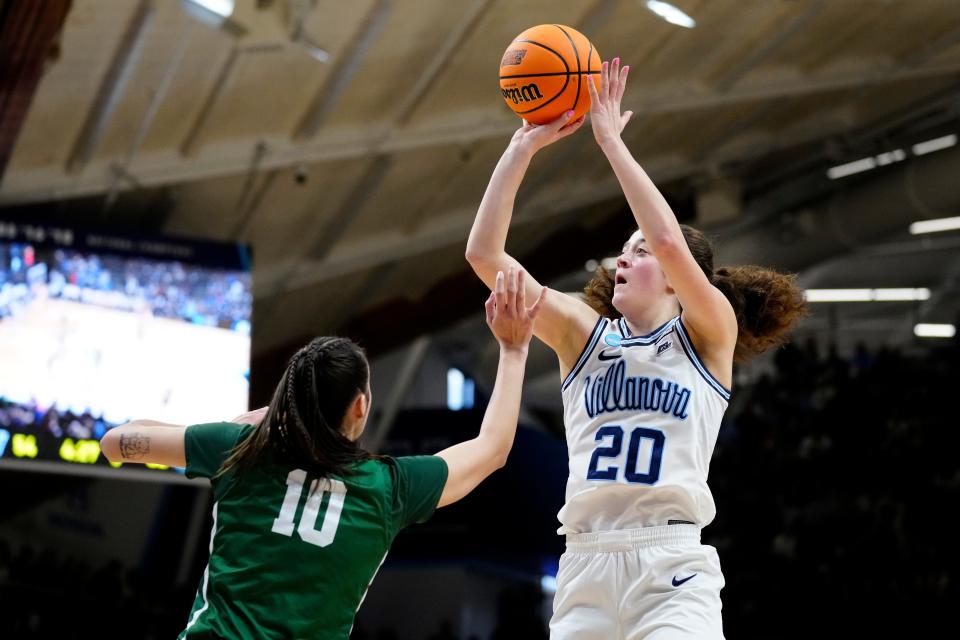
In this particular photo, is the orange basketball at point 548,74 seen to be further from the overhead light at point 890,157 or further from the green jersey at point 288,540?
the overhead light at point 890,157

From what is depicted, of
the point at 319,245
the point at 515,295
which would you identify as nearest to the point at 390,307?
the point at 319,245

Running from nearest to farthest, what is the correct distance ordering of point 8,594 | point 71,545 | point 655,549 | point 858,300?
1. point 655,549
2. point 8,594
3. point 71,545
4. point 858,300

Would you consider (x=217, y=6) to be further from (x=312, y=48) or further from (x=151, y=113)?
(x=151, y=113)

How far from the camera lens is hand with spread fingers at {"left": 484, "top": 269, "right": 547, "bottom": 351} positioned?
313 cm

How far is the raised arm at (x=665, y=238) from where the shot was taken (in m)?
3.68

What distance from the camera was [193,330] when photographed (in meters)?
10.4

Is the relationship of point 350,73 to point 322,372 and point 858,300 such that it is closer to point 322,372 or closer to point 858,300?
point 322,372

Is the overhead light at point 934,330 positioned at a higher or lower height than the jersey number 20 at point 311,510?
higher

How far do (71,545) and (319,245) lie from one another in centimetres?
669

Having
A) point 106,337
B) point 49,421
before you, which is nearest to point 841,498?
point 106,337

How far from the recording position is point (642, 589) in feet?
11.8

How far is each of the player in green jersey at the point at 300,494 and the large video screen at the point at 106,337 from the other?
23.0 ft

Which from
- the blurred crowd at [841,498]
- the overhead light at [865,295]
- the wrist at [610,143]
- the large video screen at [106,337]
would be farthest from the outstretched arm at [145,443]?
the overhead light at [865,295]

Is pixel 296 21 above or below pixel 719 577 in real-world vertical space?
above
